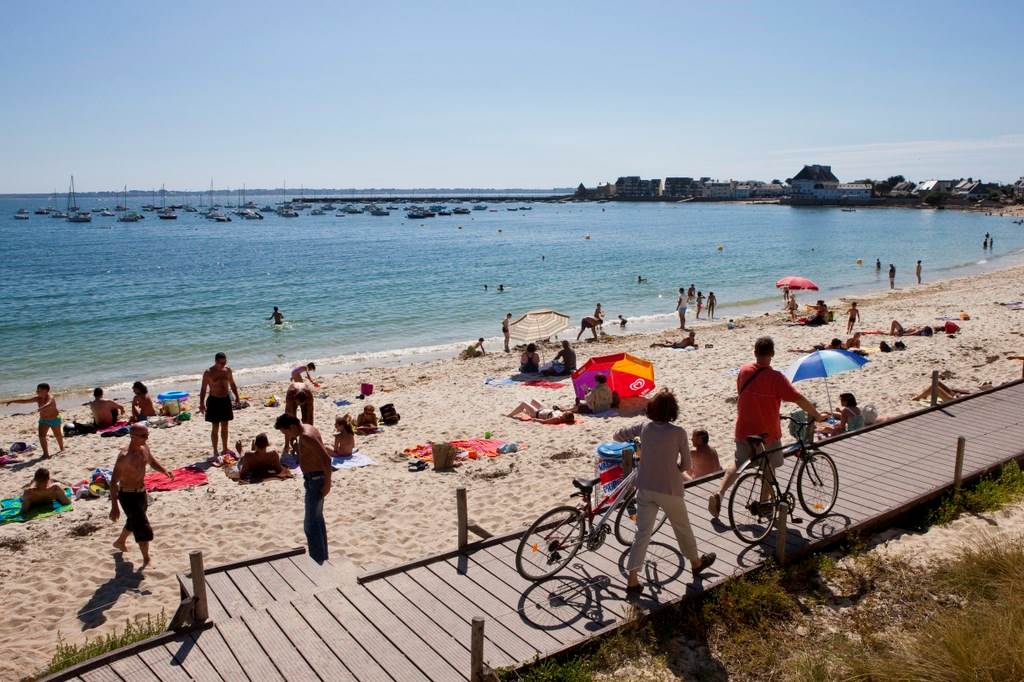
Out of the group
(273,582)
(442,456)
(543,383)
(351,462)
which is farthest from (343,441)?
(543,383)

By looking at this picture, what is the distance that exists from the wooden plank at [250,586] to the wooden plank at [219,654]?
0.66m

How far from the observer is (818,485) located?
24.9ft

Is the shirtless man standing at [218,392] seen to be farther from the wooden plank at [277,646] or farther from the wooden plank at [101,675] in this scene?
the wooden plank at [101,675]

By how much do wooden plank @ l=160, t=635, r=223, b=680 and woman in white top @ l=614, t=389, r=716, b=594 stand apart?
3185 millimetres

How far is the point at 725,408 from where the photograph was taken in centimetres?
1529

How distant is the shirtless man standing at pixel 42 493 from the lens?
1059cm

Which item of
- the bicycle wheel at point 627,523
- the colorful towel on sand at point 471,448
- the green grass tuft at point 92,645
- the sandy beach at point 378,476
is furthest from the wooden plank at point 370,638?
the colorful towel on sand at point 471,448

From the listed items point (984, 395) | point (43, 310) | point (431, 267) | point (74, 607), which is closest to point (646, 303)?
point (431, 267)

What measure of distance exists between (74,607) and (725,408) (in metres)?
11.9

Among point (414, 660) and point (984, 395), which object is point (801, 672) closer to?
point (414, 660)

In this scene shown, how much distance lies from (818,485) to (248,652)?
562 cm

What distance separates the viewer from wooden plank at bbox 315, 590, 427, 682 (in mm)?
5000

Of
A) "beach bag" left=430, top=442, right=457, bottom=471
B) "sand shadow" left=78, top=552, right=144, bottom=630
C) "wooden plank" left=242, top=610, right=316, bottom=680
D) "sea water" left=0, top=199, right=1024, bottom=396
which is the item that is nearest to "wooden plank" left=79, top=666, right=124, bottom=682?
"wooden plank" left=242, top=610, right=316, bottom=680

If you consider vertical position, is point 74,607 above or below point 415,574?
below
